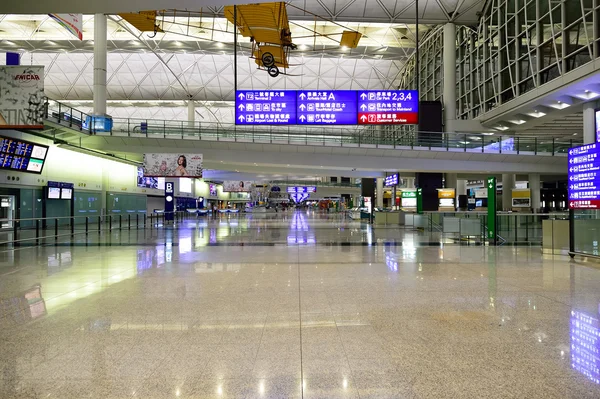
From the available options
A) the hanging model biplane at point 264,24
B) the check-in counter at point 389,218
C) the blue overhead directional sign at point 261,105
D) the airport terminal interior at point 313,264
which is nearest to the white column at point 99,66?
the airport terminal interior at point 313,264

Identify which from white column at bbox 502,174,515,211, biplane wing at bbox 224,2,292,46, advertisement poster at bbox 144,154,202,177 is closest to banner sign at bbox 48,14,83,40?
advertisement poster at bbox 144,154,202,177

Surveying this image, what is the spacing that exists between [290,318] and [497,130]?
3661 cm

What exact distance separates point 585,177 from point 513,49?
984 inches

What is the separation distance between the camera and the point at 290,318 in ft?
18.6

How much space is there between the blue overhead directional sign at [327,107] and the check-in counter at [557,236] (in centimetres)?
1033

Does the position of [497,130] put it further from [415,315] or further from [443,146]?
[415,315]

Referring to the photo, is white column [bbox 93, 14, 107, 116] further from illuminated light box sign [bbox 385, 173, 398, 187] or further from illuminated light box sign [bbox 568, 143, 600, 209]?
illuminated light box sign [bbox 568, 143, 600, 209]

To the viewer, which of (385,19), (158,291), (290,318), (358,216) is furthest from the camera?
(358,216)

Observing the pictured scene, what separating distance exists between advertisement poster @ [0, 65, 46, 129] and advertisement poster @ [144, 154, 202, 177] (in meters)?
15.0

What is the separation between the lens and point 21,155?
2186 cm

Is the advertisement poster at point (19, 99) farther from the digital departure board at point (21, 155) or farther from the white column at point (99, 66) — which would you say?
the white column at point (99, 66)

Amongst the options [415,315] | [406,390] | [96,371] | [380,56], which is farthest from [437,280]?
[380,56]

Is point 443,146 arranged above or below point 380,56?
below

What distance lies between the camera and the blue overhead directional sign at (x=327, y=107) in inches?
806
